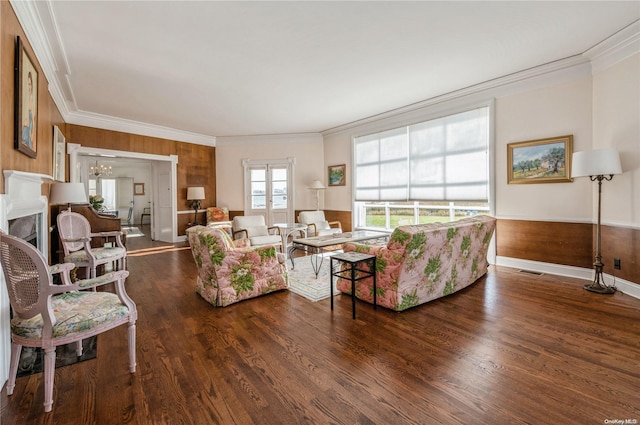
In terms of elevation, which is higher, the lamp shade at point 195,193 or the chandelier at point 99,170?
the chandelier at point 99,170

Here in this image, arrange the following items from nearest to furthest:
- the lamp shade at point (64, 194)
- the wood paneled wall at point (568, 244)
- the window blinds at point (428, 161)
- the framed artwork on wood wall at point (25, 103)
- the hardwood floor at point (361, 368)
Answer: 1. the hardwood floor at point (361, 368)
2. the framed artwork on wood wall at point (25, 103)
3. the wood paneled wall at point (568, 244)
4. the lamp shade at point (64, 194)
5. the window blinds at point (428, 161)

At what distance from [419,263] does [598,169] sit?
2.43 m

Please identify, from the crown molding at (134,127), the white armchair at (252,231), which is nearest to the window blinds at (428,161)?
the white armchair at (252,231)

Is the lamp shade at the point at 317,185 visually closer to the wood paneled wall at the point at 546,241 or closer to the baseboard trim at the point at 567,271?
the wood paneled wall at the point at 546,241

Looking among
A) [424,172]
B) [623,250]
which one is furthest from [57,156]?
[623,250]

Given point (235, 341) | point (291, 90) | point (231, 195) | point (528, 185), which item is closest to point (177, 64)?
point (291, 90)

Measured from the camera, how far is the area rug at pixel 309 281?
359 cm

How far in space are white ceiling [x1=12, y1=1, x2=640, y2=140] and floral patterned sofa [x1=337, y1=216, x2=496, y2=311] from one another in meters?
2.08

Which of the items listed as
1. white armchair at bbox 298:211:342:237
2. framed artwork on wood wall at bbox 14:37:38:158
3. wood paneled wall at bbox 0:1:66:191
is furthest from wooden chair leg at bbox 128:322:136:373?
white armchair at bbox 298:211:342:237

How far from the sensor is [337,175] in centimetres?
755

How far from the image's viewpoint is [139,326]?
279cm

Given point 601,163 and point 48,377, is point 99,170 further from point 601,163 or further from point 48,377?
point 601,163

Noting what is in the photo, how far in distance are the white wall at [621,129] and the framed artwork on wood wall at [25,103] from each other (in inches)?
237

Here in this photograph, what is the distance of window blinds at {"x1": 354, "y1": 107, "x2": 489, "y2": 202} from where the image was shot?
5.00m
